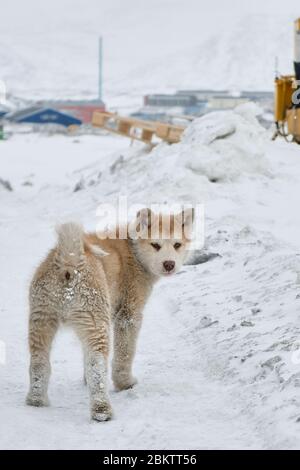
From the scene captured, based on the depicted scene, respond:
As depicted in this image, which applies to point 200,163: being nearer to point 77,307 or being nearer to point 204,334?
point 204,334

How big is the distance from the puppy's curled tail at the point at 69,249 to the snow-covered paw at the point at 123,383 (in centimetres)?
141

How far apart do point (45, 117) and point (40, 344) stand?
233 feet

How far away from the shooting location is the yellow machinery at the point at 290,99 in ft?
82.0

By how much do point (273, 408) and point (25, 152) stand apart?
4151cm

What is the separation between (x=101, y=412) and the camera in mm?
5863

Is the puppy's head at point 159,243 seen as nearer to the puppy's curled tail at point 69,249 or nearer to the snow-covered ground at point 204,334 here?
the snow-covered ground at point 204,334

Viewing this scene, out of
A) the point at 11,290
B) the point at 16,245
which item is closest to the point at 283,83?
the point at 16,245

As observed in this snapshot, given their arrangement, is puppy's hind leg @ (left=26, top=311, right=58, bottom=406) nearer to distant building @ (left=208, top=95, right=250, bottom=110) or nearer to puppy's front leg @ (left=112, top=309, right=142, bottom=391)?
puppy's front leg @ (left=112, top=309, right=142, bottom=391)

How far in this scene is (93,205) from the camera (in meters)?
20.9

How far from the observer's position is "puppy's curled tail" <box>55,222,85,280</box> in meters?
6.05

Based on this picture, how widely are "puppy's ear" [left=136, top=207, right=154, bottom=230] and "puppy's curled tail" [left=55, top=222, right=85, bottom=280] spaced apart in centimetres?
132

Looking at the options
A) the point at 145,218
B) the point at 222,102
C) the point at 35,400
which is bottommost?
the point at 222,102

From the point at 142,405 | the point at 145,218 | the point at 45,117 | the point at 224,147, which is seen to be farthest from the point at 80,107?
the point at 142,405

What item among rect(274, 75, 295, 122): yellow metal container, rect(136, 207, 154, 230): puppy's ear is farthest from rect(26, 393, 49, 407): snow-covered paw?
rect(274, 75, 295, 122): yellow metal container
